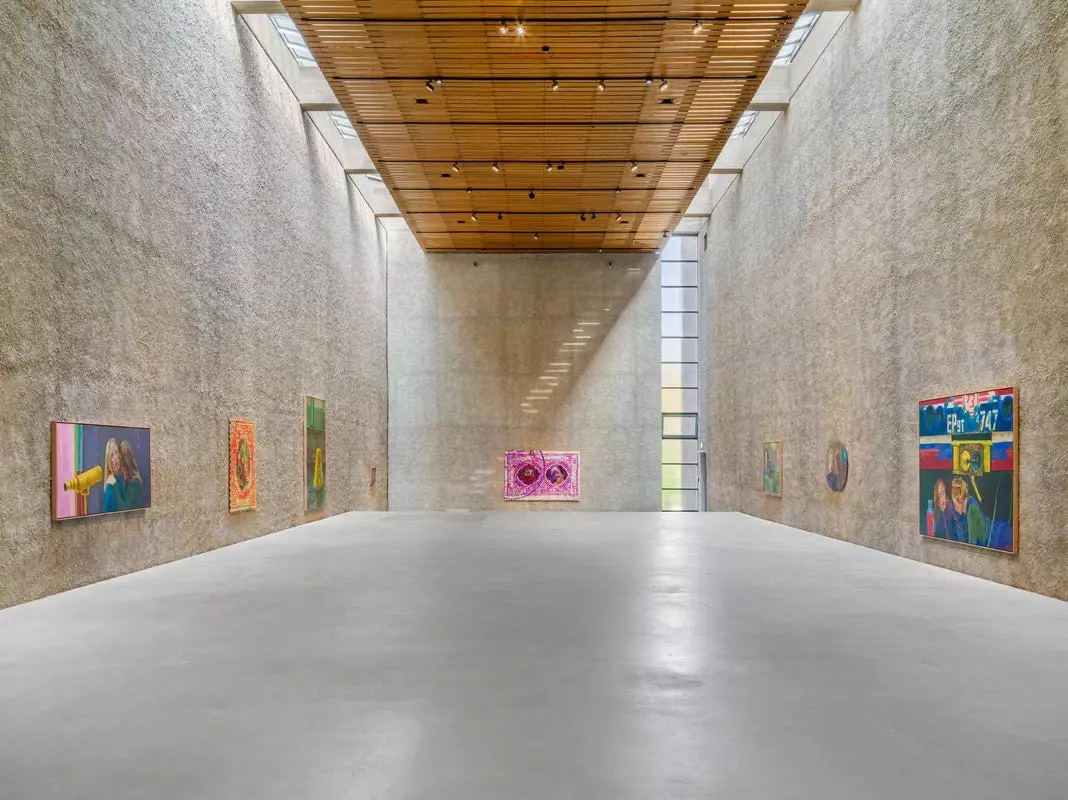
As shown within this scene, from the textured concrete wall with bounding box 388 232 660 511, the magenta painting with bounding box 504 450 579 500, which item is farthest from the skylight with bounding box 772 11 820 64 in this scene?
the magenta painting with bounding box 504 450 579 500

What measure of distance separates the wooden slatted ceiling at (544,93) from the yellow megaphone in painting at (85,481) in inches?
322

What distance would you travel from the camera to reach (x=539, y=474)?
2938 centimetres

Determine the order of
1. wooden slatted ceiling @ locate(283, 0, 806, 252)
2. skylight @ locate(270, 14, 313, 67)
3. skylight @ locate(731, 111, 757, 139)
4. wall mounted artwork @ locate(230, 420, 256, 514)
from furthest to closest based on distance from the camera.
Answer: skylight @ locate(731, 111, 757, 139) < skylight @ locate(270, 14, 313, 67) < wall mounted artwork @ locate(230, 420, 256, 514) < wooden slatted ceiling @ locate(283, 0, 806, 252)

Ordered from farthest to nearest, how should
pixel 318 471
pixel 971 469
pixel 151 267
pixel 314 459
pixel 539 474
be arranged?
pixel 539 474 → pixel 318 471 → pixel 314 459 → pixel 151 267 → pixel 971 469

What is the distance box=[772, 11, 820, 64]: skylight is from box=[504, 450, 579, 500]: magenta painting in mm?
15221

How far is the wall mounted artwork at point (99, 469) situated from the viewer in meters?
9.53

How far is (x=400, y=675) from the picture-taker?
5.60m

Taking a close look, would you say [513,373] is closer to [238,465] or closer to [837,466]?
[238,465]

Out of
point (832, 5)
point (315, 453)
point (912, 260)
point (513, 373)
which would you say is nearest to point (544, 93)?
point (832, 5)

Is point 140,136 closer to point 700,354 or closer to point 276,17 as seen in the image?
point 276,17

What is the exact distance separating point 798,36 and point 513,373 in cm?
1489

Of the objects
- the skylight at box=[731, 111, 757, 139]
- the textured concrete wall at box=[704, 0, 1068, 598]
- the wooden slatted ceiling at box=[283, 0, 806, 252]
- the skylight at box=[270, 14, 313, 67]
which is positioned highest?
the skylight at box=[270, 14, 313, 67]

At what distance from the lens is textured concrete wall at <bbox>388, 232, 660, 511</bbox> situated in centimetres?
2938

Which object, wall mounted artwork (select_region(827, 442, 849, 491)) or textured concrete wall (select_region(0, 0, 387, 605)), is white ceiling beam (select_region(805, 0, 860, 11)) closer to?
wall mounted artwork (select_region(827, 442, 849, 491))
